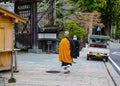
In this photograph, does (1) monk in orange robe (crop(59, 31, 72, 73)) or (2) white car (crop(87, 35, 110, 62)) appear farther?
(2) white car (crop(87, 35, 110, 62))

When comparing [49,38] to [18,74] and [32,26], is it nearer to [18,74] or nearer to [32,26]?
[32,26]

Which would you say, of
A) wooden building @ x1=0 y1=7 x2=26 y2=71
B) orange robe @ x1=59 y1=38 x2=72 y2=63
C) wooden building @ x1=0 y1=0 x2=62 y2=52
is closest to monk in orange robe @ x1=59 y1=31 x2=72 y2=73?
orange robe @ x1=59 y1=38 x2=72 y2=63

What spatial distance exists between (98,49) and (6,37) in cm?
1597

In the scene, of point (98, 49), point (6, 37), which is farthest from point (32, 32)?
point (6, 37)

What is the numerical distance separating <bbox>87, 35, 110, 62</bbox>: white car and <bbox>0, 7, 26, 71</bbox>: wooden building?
48.0 feet

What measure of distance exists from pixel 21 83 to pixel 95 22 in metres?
51.6

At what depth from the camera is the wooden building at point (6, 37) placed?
56.9 ft

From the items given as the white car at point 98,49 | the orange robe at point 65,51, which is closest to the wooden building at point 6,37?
the orange robe at point 65,51

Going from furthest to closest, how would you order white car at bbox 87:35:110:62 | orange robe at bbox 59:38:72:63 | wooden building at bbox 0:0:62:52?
wooden building at bbox 0:0:62:52
white car at bbox 87:35:110:62
orange robe at bbox 59:38:72:63

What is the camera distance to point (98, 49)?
1282 inches

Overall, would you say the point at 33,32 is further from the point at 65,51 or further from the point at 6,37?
the point at 6,37

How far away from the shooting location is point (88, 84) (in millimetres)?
14836

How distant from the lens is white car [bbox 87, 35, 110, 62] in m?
31.7

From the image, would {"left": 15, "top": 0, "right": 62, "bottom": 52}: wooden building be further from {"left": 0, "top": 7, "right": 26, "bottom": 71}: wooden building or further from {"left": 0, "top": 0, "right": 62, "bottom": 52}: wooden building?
{"left": 0, "top": 7, "right": 26, "bottom": 71}: wooden building
